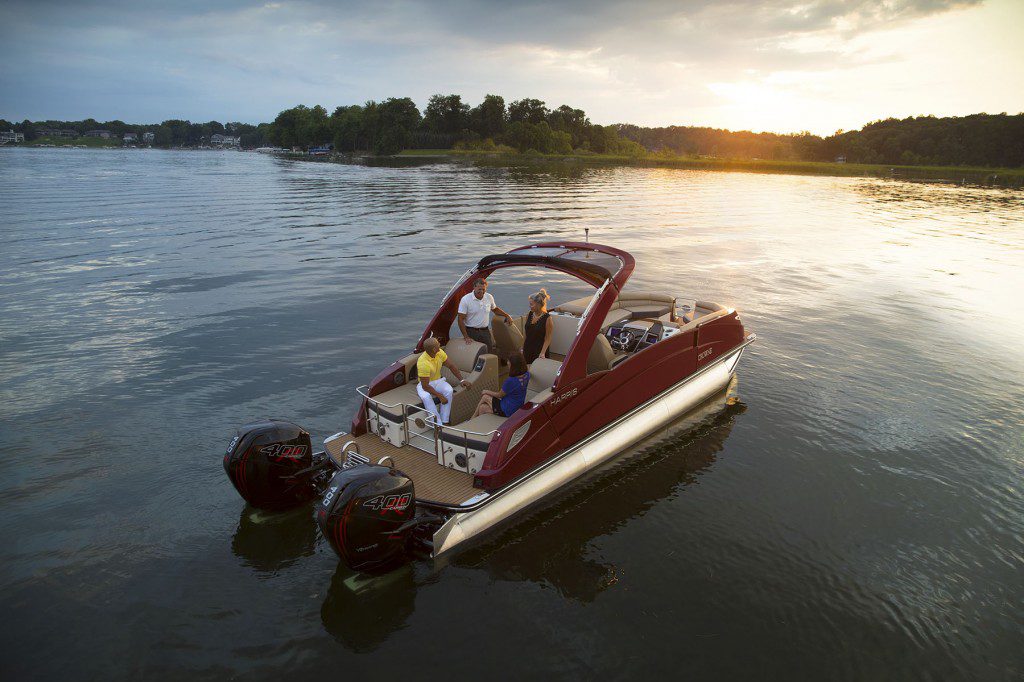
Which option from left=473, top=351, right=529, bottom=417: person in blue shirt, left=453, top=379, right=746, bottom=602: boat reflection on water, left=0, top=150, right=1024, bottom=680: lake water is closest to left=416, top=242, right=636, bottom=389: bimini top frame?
left=473, top=351, right=529, bottom=417: person in blue shirt

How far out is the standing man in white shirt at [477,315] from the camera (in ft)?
32.6

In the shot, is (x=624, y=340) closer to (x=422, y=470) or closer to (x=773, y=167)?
(x=422, y=470)

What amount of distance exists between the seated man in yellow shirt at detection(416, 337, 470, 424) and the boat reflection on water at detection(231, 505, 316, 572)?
244cm

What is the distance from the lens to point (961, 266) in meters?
26.3

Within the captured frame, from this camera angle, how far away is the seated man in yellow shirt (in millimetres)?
8344

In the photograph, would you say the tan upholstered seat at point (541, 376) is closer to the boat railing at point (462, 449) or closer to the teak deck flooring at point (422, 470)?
the boat railing at point (462, 449)

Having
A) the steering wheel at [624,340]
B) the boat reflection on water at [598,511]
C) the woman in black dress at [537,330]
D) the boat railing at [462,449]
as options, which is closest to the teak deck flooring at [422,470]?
the boat railing at [462,449]

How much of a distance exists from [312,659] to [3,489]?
677 centimetres

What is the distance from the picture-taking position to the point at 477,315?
10.1 m

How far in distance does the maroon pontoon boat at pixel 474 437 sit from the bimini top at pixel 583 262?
0.02 meters

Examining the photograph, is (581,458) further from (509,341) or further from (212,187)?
(212,187)

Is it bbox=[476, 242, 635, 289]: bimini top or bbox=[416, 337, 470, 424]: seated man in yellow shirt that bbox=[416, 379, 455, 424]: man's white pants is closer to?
bbox=[416, 337, 470, 424]: seated man in yellow shirt

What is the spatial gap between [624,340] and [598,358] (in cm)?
251

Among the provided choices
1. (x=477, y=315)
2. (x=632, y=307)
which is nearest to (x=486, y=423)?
(x=477, y=315)
